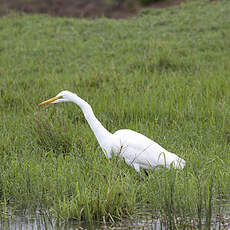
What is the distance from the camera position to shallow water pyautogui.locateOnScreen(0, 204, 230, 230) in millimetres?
4047

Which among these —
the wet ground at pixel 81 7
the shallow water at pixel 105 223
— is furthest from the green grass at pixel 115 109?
the wet ground at pixel 81 7

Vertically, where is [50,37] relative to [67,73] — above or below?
above

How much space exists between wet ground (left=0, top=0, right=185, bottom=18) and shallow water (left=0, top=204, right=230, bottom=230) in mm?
13259

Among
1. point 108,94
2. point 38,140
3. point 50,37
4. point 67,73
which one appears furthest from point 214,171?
point 50,37

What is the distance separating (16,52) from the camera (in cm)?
1194

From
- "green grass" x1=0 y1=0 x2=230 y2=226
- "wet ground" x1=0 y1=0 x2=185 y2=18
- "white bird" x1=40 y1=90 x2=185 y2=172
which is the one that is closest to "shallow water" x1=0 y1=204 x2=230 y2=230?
"green grass" x1=0 y1=0 x2=230 y2=226

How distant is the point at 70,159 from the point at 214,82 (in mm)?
3736

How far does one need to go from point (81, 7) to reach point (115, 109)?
483 inches

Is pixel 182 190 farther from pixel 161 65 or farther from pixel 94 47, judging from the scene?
pixel 94 47

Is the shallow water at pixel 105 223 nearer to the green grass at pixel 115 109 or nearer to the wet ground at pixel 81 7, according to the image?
the green grass at pixel 115 109

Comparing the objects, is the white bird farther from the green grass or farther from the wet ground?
the wet ground

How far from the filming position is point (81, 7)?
18594mm

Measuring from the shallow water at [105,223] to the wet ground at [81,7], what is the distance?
43.5 feet

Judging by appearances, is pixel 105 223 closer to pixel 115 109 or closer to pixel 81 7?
pixel 115 109
